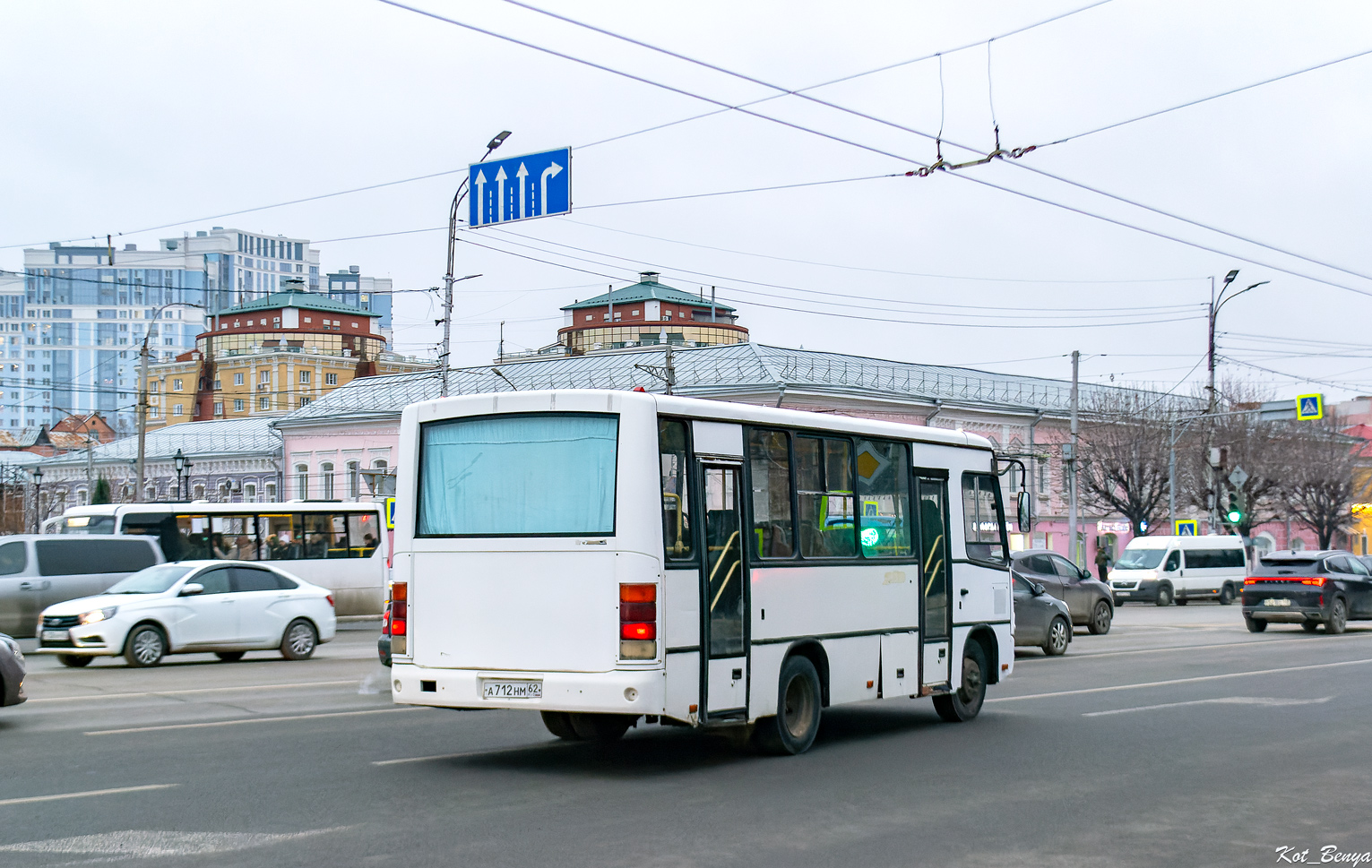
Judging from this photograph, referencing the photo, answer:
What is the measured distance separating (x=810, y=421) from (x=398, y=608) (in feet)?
11.6

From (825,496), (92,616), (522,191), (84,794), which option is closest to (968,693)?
(825,496)

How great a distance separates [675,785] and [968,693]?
4.91 m

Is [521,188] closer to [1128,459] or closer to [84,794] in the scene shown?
[84,794]

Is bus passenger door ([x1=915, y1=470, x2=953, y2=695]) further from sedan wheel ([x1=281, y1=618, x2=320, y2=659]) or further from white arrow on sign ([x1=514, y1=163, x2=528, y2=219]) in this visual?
sedan wheel ([x1=281, y1=618, x2=320, y2=659])

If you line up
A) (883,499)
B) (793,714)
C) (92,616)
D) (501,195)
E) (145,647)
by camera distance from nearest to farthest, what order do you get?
(793,714) → (883,499) → (92,616) → (145,647) → (501,195)

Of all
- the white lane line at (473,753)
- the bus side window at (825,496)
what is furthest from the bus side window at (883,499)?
the white lane line at (473,753)

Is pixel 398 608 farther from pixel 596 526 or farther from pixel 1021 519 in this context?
pixel 1021 519

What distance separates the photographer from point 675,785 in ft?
32.4

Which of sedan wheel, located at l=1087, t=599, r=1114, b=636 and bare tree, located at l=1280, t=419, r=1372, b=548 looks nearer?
sedan wheel, located at l=1087, t=599, r=1114, b=636

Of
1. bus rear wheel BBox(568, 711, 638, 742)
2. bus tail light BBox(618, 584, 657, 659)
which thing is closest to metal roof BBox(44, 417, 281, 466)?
bus rear wheel BBox(568, 711, 638, 742)

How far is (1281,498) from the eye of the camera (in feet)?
209

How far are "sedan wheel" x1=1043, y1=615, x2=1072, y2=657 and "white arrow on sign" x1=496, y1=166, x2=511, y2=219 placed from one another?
1076 centimetres

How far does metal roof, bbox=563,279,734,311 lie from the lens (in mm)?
111938

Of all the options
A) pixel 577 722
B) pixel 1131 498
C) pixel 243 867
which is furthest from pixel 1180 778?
pixel 1131 498
